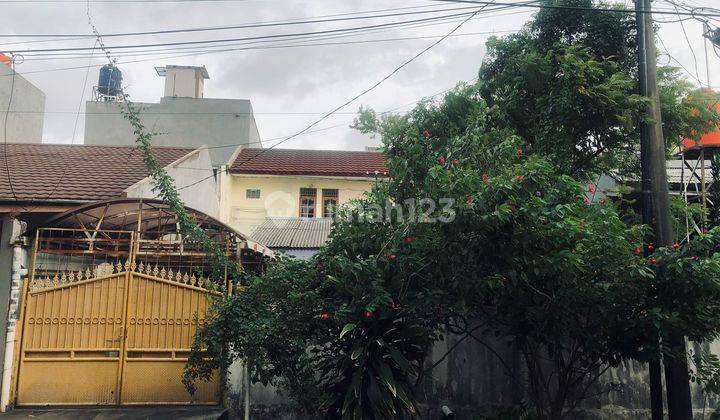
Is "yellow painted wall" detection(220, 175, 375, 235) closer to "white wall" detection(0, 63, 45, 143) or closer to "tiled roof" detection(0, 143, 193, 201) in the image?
"tiled roof" detection(0, 143, 193, 201)

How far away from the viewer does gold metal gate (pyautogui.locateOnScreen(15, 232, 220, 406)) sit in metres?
7.72

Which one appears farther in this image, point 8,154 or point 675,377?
point 8,154

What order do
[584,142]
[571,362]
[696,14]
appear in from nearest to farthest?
[571,362] < [696,14] < [584,142]

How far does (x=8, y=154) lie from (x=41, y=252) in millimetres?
4618

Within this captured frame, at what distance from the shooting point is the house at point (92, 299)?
25.3 feet

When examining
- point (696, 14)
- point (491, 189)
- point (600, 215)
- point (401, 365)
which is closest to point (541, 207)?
point (491, 189)

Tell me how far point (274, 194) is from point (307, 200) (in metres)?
1.11

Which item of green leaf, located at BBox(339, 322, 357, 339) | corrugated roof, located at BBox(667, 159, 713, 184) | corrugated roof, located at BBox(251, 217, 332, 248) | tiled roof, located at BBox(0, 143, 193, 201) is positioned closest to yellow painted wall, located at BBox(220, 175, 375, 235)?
corrugated roof, located at BBox(251, 217, 332, 248)

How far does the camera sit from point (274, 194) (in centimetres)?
1806

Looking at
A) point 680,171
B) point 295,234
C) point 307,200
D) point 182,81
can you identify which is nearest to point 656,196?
point 680,171

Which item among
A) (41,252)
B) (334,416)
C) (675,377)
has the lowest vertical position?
(334,416)

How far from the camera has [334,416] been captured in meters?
6.30

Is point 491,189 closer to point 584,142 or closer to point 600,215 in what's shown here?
point 600,215

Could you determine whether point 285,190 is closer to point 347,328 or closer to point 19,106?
point 19,106
